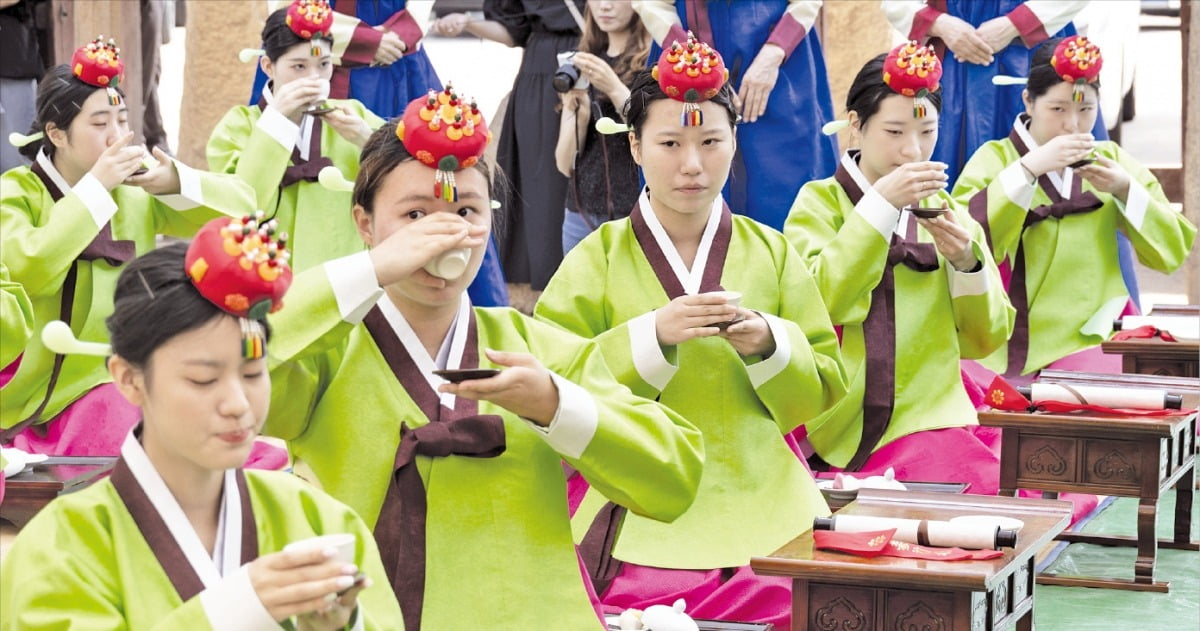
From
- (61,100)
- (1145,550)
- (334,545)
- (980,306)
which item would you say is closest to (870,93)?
(980,306)

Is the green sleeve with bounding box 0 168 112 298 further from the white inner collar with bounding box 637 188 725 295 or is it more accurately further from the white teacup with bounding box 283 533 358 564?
the white teacup with bounding box 283 533 358 564

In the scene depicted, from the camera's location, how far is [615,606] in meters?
3.39

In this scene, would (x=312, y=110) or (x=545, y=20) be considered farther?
(x=545, y=20)

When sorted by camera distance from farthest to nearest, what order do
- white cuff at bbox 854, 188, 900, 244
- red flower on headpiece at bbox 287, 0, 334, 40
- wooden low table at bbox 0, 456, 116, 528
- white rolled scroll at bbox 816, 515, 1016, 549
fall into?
1. red flower on headpiece at bbox 287, 0, 334, 40
2. white cuff at bbox 854, 188, 900, 244
3. wooden low table at bbox 0, 456, 116, 528
4. white rolled scroll at bbox 816, 515, 1016, 549

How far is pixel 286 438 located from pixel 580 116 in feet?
11.3

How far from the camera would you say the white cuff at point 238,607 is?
1991mm

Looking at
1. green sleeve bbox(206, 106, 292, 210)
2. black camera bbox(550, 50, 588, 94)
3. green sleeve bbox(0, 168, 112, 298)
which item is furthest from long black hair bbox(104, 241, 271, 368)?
black camera bbox(550, 50, 588, 94)

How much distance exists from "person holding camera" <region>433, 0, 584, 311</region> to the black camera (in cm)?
59

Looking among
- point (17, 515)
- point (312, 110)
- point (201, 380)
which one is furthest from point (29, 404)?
point (201, 380)

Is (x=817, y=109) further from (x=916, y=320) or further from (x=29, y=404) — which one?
(x=29, y=404)

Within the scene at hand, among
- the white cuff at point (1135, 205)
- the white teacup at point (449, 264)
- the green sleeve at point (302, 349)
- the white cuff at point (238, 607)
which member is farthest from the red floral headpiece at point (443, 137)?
the white cuff at point (1135, 205)

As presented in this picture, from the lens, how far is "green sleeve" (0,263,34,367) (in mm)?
3973

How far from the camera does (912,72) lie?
4.29m

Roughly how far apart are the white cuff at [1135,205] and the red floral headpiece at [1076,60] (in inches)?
14.0
